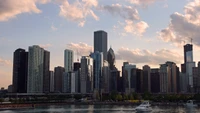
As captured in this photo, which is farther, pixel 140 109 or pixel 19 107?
pixel 19 107

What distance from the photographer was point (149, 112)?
147 metres

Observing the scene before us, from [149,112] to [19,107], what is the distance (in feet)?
283

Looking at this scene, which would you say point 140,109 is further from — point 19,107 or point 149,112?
point 19,107

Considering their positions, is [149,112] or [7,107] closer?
[149,112]

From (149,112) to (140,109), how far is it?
4253mm

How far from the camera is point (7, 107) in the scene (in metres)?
187

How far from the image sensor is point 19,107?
195 meters

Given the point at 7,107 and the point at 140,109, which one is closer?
the point at 140,109

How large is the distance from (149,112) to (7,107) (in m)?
86.2

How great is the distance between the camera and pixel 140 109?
148 meters

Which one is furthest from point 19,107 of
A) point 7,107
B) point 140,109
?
point 140,109

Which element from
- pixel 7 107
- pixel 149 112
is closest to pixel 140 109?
pixel 149 112

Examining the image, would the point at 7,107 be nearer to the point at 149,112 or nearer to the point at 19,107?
the point at 19,107

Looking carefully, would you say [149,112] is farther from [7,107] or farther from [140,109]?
[7,107]
